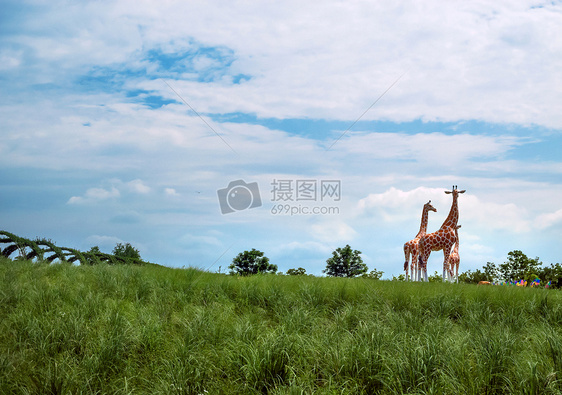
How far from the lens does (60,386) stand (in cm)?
579

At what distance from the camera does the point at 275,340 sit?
621 centimetres

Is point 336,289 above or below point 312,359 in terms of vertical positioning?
above

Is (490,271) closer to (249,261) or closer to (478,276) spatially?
(478,276)

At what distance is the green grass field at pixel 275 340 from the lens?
18.4 ft

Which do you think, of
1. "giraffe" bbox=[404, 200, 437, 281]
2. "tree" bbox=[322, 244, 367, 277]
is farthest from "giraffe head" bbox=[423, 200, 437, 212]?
"tree" bbox=[322, 244, 367, 277]

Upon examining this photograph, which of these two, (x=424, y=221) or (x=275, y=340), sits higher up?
(x=424, y=221)

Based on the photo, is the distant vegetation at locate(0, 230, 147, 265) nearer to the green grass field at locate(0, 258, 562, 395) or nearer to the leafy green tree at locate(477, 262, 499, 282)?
the green grass field at locate(0, 258, 562, 395)

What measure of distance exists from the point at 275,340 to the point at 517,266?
59.4 ft

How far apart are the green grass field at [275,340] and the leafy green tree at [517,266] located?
11.5 metres

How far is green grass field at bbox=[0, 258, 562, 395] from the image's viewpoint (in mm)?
5621

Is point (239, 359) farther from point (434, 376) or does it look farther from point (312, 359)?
point (434, 376)

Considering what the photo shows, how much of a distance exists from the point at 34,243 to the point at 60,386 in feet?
34.5

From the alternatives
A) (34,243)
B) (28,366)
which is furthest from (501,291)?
(34,243)

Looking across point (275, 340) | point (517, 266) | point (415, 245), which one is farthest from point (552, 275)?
point (275, 340)
